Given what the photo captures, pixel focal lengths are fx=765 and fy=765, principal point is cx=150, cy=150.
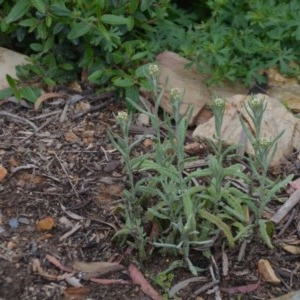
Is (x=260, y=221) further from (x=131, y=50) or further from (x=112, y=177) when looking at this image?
(x=131, y=50)

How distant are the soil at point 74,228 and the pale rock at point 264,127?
169 mm

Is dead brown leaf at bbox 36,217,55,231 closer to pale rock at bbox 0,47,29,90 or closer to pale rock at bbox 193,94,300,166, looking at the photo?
pale rock at bbox 193,94,300,166

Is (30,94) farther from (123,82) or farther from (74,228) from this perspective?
(74,228)

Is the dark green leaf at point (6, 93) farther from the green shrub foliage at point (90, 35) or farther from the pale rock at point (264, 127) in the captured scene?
the pale rock at point (264, 127)

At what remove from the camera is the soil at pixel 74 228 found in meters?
3.24

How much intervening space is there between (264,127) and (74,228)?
120cm

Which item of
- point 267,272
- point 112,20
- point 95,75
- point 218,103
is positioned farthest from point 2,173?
point 267,272

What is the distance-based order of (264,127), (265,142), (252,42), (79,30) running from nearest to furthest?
(265,142), (264,127), (79,30), (252,42)

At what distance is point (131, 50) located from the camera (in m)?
4.27

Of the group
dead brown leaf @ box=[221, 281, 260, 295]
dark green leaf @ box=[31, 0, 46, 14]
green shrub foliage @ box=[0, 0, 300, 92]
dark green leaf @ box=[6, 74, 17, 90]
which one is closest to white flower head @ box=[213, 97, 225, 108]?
dead brown leaf @ box=[221, 281, 260, 295]

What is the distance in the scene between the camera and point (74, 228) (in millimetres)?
3482

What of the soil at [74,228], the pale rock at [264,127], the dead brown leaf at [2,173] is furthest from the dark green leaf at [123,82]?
the dead brown leaf at [2,173]

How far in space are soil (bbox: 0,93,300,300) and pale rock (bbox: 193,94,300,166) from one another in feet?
0.55

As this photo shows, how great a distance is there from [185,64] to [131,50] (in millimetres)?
384
